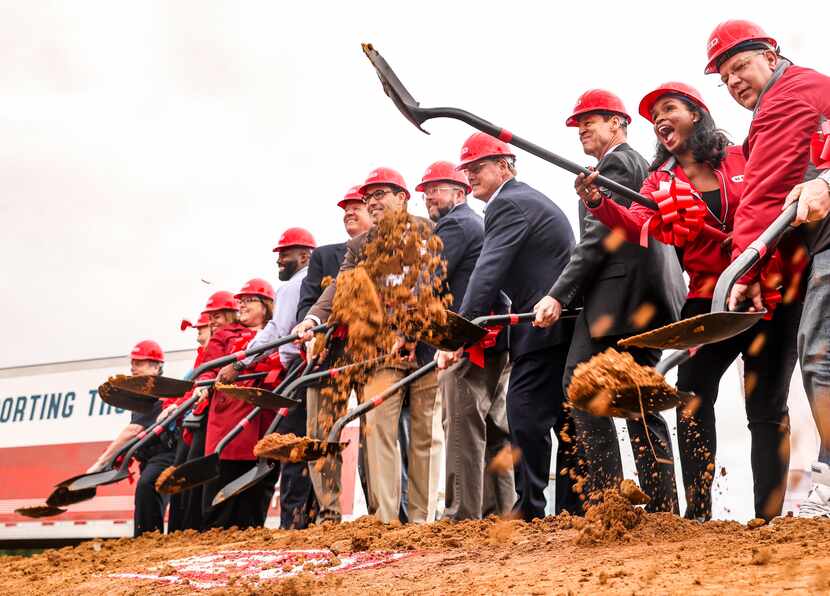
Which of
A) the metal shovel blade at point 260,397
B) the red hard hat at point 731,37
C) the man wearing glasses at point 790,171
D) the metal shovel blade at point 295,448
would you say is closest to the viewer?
the man wearing glasses at point 790,171

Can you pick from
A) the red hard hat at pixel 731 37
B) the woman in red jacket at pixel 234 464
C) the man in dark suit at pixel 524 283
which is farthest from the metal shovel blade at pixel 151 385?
the red hard hat at pixel 731 37

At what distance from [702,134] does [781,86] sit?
28.4 inches

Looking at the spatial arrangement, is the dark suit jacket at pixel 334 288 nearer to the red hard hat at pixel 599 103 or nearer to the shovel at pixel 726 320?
the red hard hat at pixel 599 103

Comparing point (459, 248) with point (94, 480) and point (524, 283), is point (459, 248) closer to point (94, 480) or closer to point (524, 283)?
point (524, 283)

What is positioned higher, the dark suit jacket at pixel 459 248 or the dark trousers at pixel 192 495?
the dark suit jacket at pixel 459 248

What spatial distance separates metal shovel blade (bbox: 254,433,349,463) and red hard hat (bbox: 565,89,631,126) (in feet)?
8.11

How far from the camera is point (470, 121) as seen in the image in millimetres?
4465

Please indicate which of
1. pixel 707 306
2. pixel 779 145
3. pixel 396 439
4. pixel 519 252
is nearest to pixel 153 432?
pixel 396 439

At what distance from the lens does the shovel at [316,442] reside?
5582 mm

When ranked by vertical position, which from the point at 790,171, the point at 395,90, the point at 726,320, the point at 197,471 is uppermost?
the point at 395,90

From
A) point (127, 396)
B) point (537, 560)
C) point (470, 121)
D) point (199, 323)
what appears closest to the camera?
point (537, 560)

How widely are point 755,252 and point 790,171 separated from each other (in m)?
0.44

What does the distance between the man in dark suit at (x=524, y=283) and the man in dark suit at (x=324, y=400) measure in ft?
4.31

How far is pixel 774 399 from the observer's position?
392 centimetres
